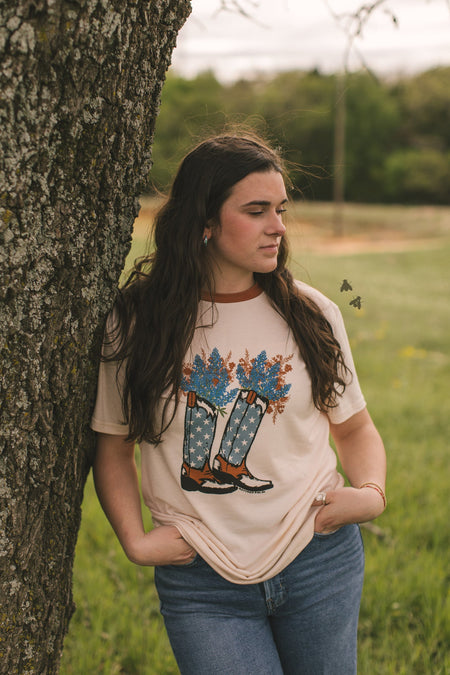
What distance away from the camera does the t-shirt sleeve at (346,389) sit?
1.95 m

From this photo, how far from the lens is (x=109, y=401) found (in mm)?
1812

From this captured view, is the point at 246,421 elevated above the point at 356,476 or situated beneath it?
elevated above

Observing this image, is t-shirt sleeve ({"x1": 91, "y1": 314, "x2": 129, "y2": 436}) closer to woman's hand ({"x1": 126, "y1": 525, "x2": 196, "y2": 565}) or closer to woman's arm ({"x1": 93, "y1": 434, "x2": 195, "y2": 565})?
woman's arm ({"x1": 93, "y1": 434, "x2": 195, "y2": 565})

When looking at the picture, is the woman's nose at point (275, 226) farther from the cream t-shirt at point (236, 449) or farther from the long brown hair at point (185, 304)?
the cream t-shirt at point (236, 449)

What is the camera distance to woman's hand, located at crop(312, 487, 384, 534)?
1.83 m

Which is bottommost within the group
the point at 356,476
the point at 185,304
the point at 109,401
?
the point at 356,476

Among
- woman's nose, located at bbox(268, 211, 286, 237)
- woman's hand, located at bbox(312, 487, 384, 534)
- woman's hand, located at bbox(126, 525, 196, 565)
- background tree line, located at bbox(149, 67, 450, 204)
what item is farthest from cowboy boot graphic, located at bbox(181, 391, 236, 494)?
background tree line, located at bbox(149, 67, 450, 204)

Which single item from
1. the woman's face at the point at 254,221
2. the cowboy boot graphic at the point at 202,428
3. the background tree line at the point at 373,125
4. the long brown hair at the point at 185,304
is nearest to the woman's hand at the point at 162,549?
the cowboy boot graphic at the point at 202,428

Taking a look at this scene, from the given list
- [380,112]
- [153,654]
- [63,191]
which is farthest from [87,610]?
[380,112]

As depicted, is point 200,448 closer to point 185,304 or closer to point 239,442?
point 239,442

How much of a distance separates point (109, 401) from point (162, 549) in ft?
1.34

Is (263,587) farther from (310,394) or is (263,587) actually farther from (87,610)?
(87,610)

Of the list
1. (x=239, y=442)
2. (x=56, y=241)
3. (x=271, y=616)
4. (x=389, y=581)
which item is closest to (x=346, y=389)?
A: (x=239, y=442)

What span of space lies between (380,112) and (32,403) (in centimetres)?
5859
